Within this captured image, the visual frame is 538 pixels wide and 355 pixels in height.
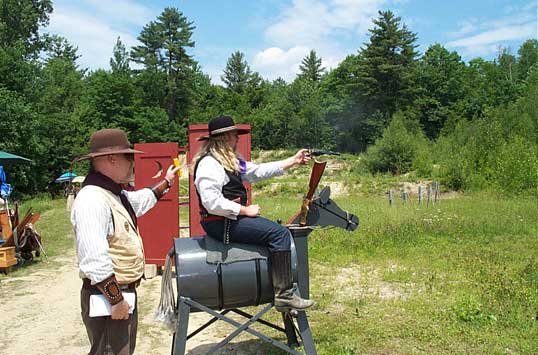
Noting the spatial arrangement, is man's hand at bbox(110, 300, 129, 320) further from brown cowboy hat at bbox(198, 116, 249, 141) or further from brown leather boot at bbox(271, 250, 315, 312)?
brown cowboy hat at bbox(198, 116, 249, 141)

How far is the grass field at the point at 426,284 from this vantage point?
4887mm

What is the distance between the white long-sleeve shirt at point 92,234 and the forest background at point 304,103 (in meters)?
22.2

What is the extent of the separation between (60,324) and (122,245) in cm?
377

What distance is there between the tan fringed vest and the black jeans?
0.84 metres

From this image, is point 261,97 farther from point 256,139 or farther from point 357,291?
point 357,291

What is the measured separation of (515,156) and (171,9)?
44227 mm

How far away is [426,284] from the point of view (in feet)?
22.7

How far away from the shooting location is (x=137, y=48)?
5656cm

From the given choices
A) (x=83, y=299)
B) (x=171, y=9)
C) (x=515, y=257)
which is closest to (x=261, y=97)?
(x=171, y=9)

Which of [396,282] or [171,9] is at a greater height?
[171,9]

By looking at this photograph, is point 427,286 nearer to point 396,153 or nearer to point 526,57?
point 396,153

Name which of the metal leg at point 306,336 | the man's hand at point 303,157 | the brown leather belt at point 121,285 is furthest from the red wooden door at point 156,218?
the brown leather belt at point 121,285

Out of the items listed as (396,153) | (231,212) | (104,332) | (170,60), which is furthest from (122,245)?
(170,60)

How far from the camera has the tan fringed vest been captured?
2867 millimetres
